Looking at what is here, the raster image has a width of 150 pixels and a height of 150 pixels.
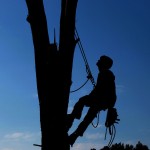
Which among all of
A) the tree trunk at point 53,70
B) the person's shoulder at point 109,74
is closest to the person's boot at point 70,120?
the tree trunk at point 53,70

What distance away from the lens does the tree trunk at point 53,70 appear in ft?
12.8

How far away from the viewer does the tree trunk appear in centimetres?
390

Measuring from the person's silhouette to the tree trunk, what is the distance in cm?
83

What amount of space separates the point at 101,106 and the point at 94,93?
0.95ft

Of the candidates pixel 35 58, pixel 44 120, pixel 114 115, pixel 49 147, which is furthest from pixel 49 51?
pixel 114 115

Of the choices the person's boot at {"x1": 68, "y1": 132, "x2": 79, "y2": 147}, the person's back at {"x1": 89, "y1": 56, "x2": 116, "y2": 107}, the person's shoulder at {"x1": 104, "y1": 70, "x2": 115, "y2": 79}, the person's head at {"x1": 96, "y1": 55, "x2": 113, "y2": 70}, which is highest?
the person's head at {"x1": 96, "y1": 55, "x2": 113, "y2": 70}

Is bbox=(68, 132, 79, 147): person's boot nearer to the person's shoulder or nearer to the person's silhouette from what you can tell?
the person's silhouette

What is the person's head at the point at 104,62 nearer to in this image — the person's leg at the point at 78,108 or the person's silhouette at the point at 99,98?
the person's silhouette at the point at 99,98

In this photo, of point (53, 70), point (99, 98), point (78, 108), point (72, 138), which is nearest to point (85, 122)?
point (78, 108)

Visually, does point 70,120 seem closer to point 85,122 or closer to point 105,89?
point 85,122

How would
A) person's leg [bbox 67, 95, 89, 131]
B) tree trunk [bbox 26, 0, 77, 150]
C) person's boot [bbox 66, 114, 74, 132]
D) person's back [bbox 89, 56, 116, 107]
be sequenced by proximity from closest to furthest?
tree trunk [bbox 26, 0, 77, 150], person's boot [bbox 66, 114, 74, 132], person's leg [bbox 67, 95, 89, 131], person's back [bbox 89, 56, 116, 107]

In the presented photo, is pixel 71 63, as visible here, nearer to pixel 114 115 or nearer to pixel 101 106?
pixel 101 106

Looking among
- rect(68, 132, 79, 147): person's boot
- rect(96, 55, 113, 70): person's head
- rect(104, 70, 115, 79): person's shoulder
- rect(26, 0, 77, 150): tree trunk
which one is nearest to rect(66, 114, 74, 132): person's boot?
rect(68, 132, 79, 147): person's boot

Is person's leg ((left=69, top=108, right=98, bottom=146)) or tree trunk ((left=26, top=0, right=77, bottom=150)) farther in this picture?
person's leg ((left=69, top=108, right=98, bottom=146))
